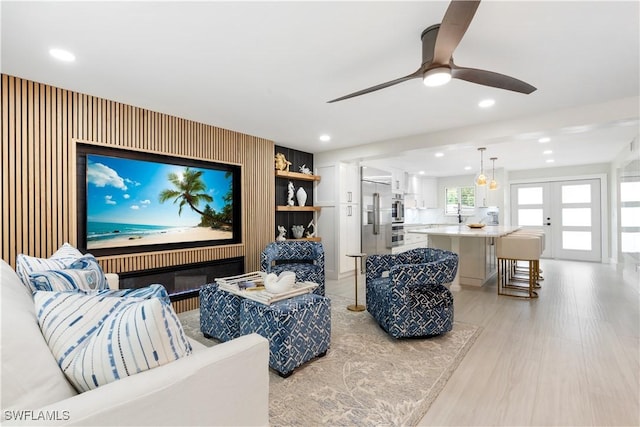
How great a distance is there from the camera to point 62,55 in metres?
2.23

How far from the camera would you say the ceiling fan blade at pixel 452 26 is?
1.33 m

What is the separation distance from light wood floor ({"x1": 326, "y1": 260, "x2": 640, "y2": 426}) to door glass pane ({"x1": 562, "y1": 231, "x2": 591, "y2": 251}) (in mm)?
3434

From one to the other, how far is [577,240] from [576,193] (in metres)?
1.14

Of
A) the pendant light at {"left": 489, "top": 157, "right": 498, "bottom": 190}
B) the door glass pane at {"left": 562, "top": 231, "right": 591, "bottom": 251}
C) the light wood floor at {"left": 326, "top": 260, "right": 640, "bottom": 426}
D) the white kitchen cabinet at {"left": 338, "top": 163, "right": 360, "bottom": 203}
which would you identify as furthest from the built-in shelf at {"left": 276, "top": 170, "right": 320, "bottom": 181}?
the door glass pane at {"left": 562, "top": 231, "right": 591, "bottom": 251}

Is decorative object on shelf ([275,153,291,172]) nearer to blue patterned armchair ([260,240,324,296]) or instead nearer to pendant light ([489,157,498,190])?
blue patterned armchair ([260,240,324,296])

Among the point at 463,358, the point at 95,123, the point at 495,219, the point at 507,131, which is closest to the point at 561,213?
the point at 495,219

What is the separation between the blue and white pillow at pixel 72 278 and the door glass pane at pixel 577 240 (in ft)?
30.5

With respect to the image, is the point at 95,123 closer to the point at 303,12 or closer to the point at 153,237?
the point at 153,237

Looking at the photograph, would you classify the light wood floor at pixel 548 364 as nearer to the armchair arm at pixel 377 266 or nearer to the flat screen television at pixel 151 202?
the armchair arm at pixel 377 266

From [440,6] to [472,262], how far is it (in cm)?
418

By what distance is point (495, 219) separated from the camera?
26.1ft

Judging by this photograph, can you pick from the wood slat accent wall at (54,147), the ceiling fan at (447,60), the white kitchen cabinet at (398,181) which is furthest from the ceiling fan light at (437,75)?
the white kitchen cabinet at (398,181)

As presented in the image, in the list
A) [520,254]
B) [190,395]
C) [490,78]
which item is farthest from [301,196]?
[190,395]

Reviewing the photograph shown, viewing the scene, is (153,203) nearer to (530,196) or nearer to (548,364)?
(548,364)
